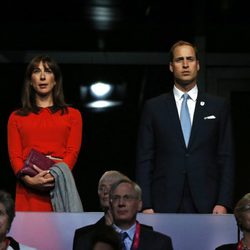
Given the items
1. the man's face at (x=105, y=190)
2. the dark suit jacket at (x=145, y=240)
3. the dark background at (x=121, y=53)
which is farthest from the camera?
the dark background at (x=121, y=53)

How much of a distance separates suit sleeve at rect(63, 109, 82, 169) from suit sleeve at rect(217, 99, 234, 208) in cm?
101

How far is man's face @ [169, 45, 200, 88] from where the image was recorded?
7367 millimetres

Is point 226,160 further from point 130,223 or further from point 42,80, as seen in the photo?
point 42,80

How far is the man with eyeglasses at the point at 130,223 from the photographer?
21.7ft

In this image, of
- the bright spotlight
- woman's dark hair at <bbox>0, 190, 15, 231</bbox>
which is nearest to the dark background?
the bright spotlight

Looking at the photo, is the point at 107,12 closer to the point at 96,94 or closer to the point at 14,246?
the point at 96,94

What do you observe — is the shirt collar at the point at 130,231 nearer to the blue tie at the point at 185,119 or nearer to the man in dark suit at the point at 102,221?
the man in dark suit at the point at 102,221

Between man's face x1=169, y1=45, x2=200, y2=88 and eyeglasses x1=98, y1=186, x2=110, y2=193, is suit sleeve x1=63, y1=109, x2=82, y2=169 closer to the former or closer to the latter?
eyeglasses x1=98, y1=186, x2=110, y2=193

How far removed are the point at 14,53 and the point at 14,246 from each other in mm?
4609

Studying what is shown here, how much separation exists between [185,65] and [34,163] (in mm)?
1246

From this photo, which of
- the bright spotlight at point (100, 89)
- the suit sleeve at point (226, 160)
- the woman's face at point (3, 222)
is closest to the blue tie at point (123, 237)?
the woman's face at point (3, 222)

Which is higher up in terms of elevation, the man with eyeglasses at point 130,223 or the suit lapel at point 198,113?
the suit lapel at point 198,113

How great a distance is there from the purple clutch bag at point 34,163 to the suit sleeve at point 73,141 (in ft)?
0.56

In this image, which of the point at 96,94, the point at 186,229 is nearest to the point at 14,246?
the point at 186,229
